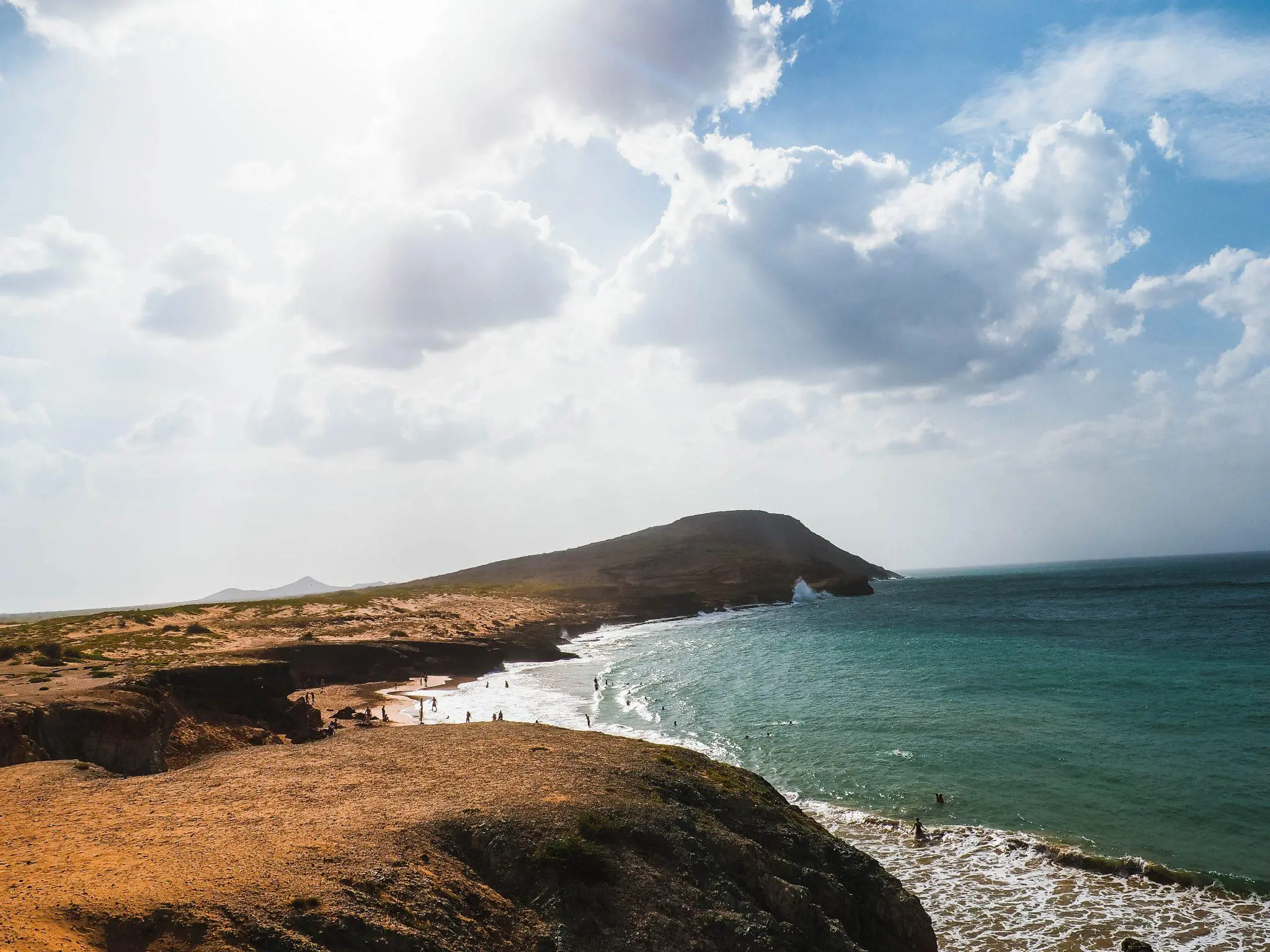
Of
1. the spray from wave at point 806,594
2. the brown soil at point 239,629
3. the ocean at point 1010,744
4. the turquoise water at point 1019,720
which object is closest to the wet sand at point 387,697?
the ocean at point 1010,744

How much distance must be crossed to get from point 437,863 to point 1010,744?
3706 centimetres

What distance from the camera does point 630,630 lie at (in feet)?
418

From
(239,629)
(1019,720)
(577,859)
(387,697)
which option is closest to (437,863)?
(577,859)

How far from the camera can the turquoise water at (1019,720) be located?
30203mm

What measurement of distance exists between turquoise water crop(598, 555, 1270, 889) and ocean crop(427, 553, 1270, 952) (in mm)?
178

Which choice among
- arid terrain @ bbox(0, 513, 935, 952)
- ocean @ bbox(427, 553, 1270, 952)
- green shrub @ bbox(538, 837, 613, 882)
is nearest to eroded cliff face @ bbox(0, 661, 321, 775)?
arid terrain @ bbox(0, 513, 935, 952)

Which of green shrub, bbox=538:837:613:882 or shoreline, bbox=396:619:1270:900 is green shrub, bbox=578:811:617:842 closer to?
green shrub, bbox=538:837:613:882

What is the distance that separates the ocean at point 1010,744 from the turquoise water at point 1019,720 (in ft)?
0.58

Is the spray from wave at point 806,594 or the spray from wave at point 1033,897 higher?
the spray from wave at point 1033,897

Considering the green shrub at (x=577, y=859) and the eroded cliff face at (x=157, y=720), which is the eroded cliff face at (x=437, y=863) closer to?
→ the green shrub at (x=577, y=859)

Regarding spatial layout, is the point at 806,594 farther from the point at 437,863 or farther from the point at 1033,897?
the point at 437,863

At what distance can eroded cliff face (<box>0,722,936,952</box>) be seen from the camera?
13266mm

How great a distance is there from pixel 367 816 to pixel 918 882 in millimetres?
19821

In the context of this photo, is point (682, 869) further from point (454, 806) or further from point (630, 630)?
point (630, 630)
